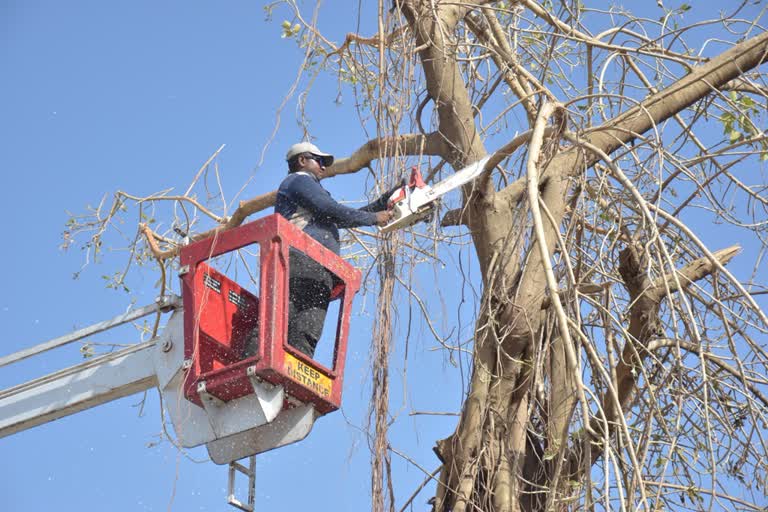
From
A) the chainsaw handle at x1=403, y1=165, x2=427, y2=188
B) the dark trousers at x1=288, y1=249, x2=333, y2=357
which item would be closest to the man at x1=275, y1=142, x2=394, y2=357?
the dark trousers at x1=288, y1=249, x2=333, y2=357

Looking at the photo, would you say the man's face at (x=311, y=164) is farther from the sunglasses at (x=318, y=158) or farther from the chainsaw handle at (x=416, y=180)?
the chainsaw handle at (x=416, y=180)

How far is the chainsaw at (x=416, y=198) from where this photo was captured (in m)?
6.82

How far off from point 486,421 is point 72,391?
2.21 meters

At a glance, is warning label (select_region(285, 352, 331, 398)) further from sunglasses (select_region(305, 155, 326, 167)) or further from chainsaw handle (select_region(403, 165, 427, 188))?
sunglasses (select_region(305, 155, 326, 167))

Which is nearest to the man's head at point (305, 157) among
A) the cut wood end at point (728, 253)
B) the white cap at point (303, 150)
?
the white cap at point (303, 150)

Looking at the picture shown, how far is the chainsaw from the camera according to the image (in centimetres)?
682

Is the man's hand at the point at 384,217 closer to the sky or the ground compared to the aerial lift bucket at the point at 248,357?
closer to the sky

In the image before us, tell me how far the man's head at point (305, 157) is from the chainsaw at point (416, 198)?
0.83 m

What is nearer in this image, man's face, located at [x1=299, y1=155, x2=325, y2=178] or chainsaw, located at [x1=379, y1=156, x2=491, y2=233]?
chainsaw, located at [x1=379, y1=156, x2=491, y2=233]

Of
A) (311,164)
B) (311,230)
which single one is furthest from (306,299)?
(311,164)

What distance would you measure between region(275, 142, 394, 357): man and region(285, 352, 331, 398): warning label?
8.0 inches

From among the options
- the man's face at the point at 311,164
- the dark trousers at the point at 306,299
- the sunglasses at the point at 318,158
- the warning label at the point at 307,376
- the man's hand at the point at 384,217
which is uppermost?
the sunglasses at the point at 318,158

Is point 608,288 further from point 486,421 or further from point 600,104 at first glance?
point 600,104

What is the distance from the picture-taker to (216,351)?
6.88m
